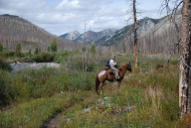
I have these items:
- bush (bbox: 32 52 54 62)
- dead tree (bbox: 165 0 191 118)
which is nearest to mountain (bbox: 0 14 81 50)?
bush (bbox: 32 52 54 62)

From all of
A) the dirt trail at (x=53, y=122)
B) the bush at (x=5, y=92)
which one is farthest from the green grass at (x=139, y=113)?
the bush at (x=5, y=92)

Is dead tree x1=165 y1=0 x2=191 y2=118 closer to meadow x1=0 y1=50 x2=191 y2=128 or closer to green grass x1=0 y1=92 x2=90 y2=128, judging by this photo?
meadow x1=0 y1=50 x2=191 y2=128

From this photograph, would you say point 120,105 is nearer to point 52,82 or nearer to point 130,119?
point 130,119

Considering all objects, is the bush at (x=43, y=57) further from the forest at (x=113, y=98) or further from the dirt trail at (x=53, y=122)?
the dirt trail at (x=53, y=122)

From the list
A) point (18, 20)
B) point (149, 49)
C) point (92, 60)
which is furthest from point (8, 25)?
point (92, 60)

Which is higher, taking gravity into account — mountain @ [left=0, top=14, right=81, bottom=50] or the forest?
mountain @ [left=0, top=14, right=81, bottom=50]

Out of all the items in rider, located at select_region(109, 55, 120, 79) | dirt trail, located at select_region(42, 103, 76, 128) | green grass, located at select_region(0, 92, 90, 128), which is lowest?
dirt trail, located at select_region(42, 103, 76, 128)

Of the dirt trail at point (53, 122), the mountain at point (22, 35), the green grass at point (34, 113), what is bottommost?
the dirt trail at point (53, 122)

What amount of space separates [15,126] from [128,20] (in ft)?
66.7

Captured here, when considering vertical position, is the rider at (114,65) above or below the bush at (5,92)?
above

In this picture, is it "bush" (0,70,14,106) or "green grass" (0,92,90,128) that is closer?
"green grass" (0,92,90,128)

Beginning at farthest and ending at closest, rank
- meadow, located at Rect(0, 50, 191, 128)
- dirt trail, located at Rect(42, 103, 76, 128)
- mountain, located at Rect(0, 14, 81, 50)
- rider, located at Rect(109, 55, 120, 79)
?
1. mountain, located at Rect(0, 14, 81, 50)
2. rider, located at Rect(109, 55, 120, 79)
3. dirt trail, located at Rect(42, 103, 76, 128)
4. meadow, located at Rect(0, 50, 191, 128)

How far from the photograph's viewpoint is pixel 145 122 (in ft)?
23.3

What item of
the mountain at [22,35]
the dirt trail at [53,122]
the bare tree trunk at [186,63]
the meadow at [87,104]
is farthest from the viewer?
the mountain at [22,35]
